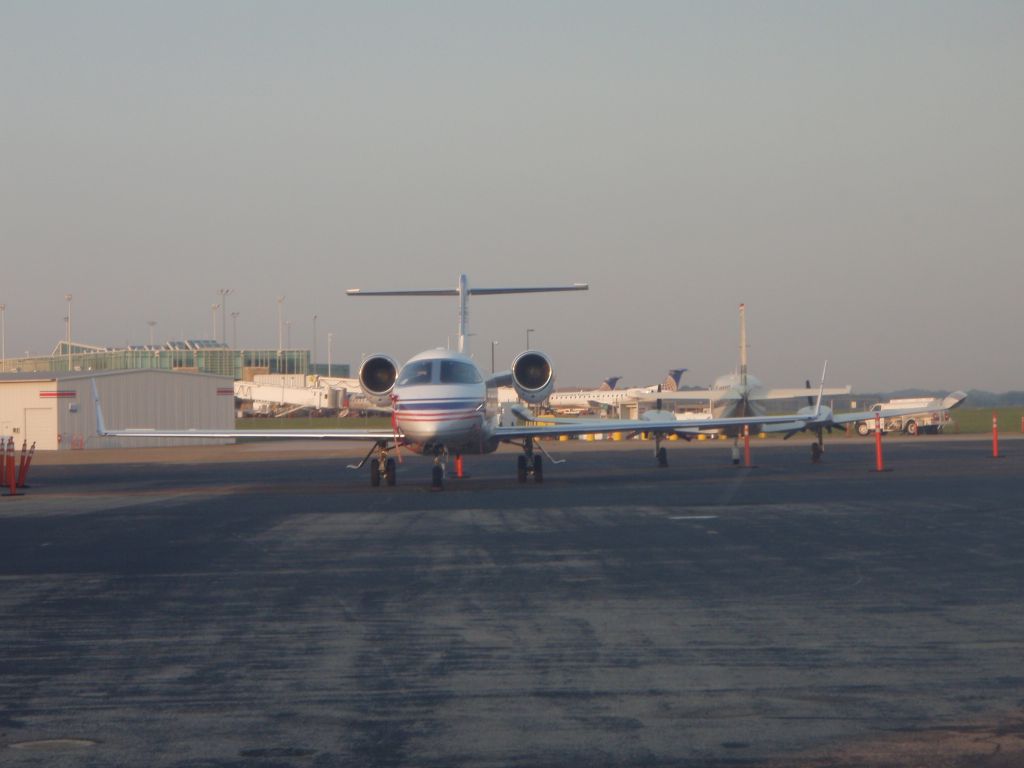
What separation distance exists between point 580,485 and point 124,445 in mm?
36944

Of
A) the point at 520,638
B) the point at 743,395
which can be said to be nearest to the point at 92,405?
the point at 743,395

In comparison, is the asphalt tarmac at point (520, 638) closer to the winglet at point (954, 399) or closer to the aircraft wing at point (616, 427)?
the aircraft wing at point (616, 427)

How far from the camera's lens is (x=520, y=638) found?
7.82 metres

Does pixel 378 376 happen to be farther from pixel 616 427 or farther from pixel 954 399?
pixel 954 399

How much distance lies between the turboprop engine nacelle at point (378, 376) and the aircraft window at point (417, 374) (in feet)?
5.72

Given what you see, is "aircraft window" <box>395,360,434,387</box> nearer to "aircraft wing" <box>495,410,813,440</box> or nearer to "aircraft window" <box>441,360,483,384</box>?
"aircraft window" <box>441,360,483,384</box>

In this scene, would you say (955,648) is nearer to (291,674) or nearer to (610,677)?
(610,677)

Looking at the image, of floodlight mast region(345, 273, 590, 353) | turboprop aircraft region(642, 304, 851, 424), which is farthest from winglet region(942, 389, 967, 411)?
floodlight mast region(345, 273, 590, 353)

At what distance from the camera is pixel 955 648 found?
23.8ft

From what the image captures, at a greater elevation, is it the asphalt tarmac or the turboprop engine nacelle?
the turboprop engine nacelle

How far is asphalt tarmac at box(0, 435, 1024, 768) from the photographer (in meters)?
5.36

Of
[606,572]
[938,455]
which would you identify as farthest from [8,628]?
[938,455]

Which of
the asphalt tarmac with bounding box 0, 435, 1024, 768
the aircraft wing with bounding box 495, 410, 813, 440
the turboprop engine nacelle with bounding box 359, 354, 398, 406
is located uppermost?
the turboprop engine nacelle with bounding box 359, 354, 398, 406

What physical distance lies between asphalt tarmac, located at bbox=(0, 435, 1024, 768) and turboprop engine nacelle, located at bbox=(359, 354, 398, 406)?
8.46 metres
